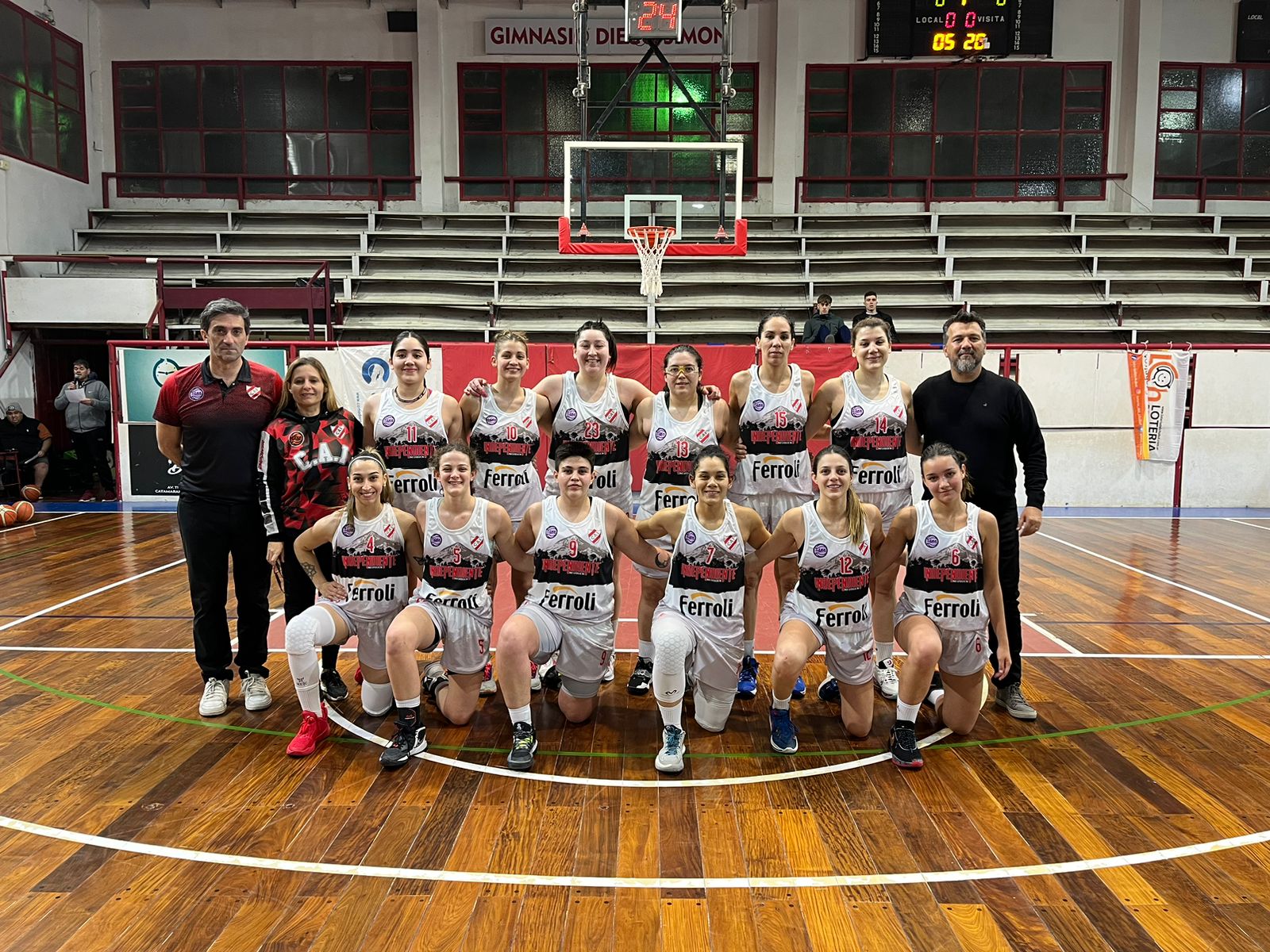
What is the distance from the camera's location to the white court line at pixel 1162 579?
6.33 metres

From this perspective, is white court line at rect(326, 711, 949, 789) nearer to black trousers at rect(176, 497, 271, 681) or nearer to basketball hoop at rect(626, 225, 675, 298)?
black trousers at rect(176, 497, 271, 681)

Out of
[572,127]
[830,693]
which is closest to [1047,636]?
[830,693]

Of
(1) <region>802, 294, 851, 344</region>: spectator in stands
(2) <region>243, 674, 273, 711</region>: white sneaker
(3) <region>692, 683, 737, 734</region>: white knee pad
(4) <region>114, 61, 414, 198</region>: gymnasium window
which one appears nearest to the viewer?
(3) <region>692, 683, 737, 734</region>: white knee pad

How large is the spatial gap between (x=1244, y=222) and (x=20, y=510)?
788 inches

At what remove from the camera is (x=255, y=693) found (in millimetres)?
4461

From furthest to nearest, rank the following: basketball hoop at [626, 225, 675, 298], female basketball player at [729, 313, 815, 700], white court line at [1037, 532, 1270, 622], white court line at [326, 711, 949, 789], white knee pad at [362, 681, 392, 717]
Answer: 1. basketball hoop at [626, 225, 675, 298]
2. white court line at [1037, 532, 1270, 622]
3. female basketball player at [729, 313, 815, 700]
4. white knee pad at [362, 681, 392, 717]
5. white court line at [326, 711, 949, 789]

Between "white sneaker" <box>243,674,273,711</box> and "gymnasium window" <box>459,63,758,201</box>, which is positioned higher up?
"gymnasium window" <box>459,63,758,201</box>

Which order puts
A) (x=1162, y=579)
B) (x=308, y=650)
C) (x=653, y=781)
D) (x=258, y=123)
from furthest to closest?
(x=258, y=123) < (x=1162, y=579) < (x=308, y=650) < (x=653, y=781)

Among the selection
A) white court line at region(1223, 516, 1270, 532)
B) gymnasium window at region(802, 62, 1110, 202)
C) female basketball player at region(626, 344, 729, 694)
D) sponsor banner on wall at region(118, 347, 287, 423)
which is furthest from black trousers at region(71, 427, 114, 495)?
white court line at region(1223, 516, 1270, 532)

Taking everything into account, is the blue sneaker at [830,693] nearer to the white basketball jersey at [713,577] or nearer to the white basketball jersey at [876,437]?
the white basketball jersey at [713,577]

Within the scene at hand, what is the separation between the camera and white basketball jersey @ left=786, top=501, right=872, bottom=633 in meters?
4.00

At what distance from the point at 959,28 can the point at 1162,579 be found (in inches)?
462

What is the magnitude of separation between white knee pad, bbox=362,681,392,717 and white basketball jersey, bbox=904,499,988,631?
2577 millimetres

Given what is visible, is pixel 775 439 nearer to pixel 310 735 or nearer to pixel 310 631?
pixel 310 631
